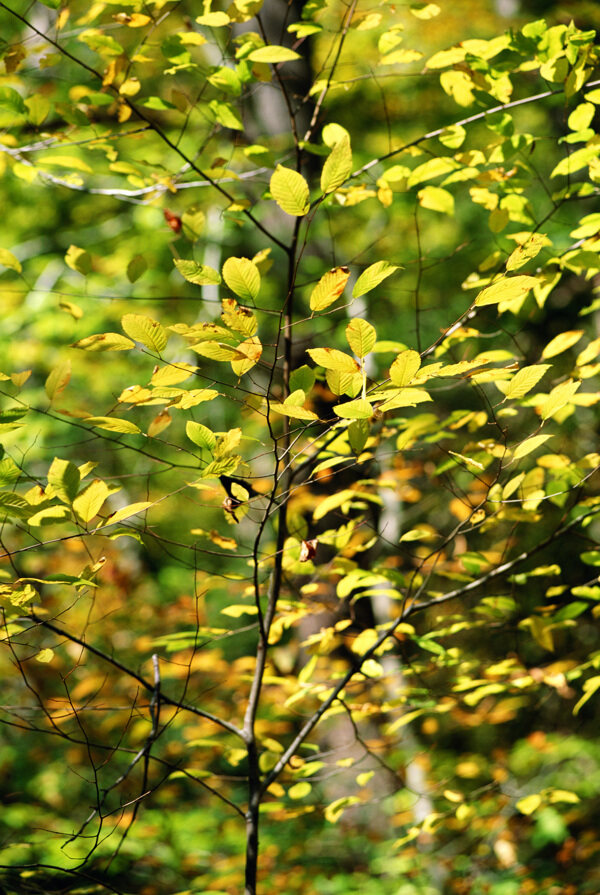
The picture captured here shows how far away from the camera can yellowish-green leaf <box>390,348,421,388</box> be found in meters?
0.75

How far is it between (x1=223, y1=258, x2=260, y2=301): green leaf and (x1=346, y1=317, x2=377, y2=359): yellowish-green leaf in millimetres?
147

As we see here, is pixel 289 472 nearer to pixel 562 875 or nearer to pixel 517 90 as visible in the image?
pixel 562 875

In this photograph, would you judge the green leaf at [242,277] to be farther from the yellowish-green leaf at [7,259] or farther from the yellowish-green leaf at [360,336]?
the yellowish-green leaf at [7,259]

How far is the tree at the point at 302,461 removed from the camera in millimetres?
934

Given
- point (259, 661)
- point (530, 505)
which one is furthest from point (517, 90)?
point (259, 661)

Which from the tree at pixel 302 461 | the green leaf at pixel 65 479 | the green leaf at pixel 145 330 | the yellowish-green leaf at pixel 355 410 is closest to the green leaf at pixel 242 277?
the tree at pixel 302 461

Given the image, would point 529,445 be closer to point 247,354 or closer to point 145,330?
point 247,354

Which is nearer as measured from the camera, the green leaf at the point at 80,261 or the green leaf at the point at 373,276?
the green leaf at the point at 373,276

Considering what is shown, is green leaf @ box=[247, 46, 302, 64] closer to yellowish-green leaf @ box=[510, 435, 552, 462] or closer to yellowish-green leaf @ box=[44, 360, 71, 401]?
yellowish-green leaf @ box=[44, 360, 71, 401]

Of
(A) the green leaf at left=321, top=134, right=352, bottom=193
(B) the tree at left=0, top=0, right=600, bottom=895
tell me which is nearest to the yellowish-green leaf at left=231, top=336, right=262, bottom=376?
(B) the tree at left=0, top=0, right=600, bottom=895

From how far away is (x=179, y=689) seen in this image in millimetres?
4168

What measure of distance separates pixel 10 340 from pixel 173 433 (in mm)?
2989

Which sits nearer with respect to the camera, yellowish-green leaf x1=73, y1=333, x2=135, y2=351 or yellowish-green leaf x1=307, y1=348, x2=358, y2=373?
yellowish-green leaf x1=307, y1=348, x2=358, y2=373

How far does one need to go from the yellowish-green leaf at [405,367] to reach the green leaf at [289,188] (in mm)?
285
